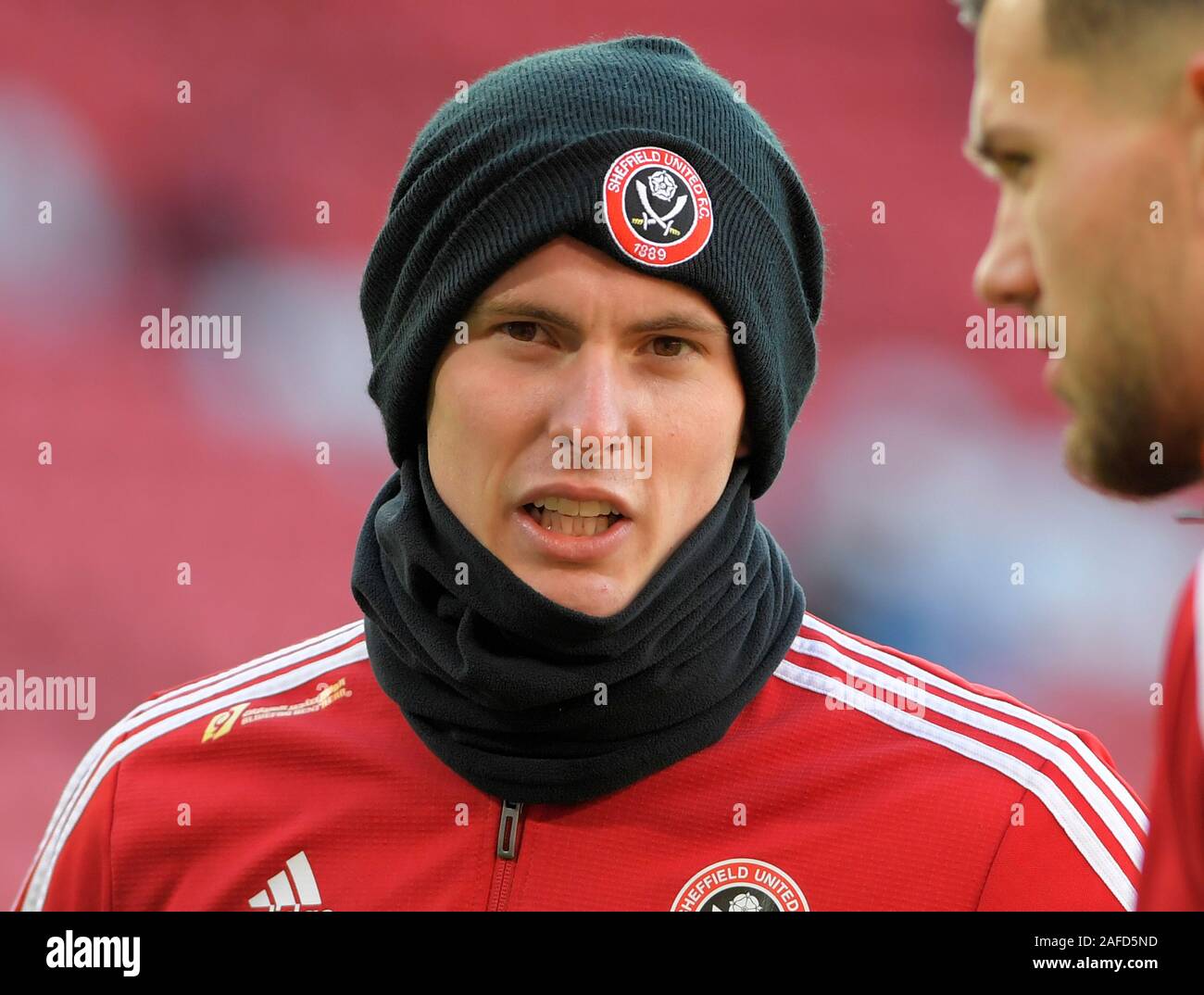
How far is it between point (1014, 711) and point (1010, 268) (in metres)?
0.76

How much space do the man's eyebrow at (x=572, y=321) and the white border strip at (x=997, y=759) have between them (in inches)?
18.2

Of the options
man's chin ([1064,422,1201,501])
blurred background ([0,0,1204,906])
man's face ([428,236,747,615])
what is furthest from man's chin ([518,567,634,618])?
blurred background ([0,0,1204,906])

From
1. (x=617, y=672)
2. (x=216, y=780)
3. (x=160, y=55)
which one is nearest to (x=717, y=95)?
(x=617, y=672)

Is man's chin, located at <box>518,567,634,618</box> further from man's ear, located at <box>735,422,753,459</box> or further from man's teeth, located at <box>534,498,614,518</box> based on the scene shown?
man's ear, located at <box>735,422,753,459</box>

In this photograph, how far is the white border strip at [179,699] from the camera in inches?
76.2

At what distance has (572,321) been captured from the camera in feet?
5.41

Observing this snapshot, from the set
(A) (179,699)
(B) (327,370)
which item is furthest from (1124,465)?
(B) (327,370)

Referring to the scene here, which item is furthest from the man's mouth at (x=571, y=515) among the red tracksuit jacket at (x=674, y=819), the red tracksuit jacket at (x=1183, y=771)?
the red tracksuit jacket at (x=1183, y=771)

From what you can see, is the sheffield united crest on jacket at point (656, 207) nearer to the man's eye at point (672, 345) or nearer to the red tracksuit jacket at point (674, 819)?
the man's eye at point (672, 345)

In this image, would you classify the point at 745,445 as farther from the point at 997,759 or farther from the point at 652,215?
the point at 997,759

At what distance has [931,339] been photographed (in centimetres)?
404

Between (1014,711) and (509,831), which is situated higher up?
(1014,711)

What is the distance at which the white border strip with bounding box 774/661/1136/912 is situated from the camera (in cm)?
161

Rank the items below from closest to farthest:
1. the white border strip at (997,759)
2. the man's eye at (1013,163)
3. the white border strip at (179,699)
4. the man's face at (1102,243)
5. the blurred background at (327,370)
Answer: the man's face at (1102,243) < the man's eye at (1013,163) < the white border strip at (997,759) < the white border strip at (179,699) < the blurred background at (327,370)
